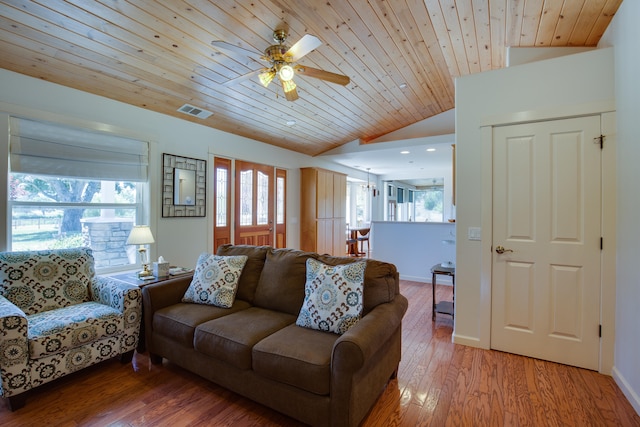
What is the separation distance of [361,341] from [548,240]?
1904mm

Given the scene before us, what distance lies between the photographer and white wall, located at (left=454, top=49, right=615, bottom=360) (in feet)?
7.68

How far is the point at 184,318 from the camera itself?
2.18 m

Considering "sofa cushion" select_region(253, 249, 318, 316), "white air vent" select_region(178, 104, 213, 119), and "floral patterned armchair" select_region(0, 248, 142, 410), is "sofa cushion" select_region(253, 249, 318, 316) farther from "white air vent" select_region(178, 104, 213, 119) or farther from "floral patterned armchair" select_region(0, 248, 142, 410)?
"white air vent" select_region(178, 104, 213, 119)

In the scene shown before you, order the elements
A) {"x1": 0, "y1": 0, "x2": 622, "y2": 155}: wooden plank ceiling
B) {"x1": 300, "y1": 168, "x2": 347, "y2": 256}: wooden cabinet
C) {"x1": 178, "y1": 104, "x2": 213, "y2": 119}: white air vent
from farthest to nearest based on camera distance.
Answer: {"x1": 300, "y1": 168, "x2": 347, "y2": 256}: wooden cabinet → {"x1": 178, "y1": 104, "x2": 213, "y2": 119}: white air vent → {"x1": 0, "y1": 0, "x2": 622, "y2": 155}: wooden plank ceiling

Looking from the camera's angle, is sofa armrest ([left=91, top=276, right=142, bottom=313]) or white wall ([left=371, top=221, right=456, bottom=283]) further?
white wall ([left=371, top=221, right=456, bottom=283])

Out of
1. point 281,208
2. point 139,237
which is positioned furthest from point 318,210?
point 139,237

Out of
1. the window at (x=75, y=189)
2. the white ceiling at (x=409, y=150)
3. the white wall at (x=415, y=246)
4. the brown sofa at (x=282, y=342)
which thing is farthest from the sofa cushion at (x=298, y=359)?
the white ceiling at (x=409, y=150)

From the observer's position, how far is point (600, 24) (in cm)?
237

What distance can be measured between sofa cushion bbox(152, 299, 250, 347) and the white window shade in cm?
173

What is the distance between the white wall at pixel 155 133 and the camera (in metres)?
2.62

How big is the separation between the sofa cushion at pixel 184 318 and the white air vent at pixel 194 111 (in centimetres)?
235

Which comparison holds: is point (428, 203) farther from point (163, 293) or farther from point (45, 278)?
point (45, 278)

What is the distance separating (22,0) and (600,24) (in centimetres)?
413

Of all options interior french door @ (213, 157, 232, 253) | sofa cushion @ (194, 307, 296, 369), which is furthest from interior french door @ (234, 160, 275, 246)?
sofa cushion @ (194, 307, 296, 369)
